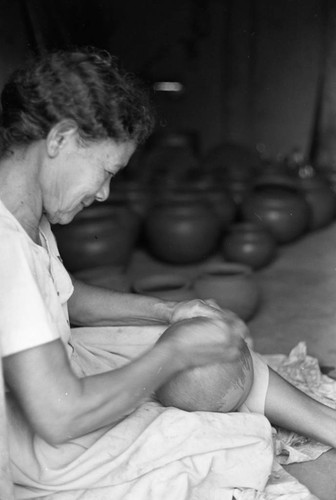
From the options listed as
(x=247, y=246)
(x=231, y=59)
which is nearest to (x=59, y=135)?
(x=247, y=246)

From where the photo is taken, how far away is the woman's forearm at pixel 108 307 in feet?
6.89

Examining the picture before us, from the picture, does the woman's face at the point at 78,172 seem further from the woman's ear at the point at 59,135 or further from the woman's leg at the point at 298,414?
the woman's leg at the point at 298,414

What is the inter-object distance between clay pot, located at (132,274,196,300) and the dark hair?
138cm

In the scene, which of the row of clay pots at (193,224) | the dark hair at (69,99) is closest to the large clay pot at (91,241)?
the row of clay pots at (193,224)

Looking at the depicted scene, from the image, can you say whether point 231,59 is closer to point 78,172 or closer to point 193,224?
point 193,224

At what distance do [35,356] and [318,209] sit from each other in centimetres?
410

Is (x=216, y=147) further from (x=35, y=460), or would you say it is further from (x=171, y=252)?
(x=35, y=460)

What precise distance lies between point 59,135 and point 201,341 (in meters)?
0.63

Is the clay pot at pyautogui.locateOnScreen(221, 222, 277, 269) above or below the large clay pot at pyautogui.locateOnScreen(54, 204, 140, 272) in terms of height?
below

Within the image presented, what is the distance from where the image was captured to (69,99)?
1464mm

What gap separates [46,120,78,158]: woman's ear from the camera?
147 centimetres

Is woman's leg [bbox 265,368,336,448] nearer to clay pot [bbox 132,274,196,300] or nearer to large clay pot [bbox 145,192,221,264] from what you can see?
clay pot [bbox 132,274,196,300]

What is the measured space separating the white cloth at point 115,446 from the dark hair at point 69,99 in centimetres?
23

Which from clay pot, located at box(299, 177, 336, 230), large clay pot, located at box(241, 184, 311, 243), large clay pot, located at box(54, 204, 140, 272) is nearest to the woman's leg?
large clay pot, located at box(54, 204, 140, 272)
